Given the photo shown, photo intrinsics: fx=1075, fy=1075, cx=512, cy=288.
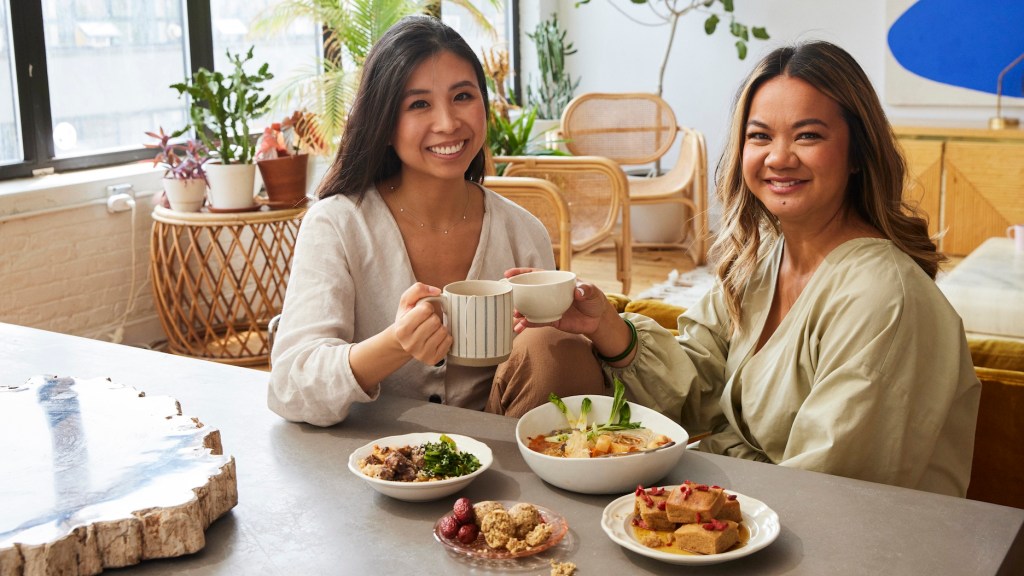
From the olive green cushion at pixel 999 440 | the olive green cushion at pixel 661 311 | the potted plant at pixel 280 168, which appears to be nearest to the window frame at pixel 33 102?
the potted plant at pixel 280 168

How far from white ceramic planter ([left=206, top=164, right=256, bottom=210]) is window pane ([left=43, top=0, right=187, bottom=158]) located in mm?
555

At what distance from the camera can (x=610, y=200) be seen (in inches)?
190

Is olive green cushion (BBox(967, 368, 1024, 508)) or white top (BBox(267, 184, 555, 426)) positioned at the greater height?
white top (BBox(267, 184, 555, 426))

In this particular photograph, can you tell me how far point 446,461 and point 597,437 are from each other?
0.20 meters

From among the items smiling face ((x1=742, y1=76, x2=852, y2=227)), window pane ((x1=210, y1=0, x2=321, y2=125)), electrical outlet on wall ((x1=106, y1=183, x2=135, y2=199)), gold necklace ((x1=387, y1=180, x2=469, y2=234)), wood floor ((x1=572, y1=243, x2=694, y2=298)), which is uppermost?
window pane ((x1=210, y1=0, x2=321, y2=125))

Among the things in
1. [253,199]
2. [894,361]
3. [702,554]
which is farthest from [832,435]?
[253,199]

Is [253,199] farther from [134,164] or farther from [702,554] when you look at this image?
[702,554]

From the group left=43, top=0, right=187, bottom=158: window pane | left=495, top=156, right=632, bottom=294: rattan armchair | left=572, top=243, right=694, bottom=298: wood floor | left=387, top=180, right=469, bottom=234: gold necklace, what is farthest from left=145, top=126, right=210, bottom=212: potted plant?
left=387, top=180, right=469, bottom=234: gold necklace

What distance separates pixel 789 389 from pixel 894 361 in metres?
0.18

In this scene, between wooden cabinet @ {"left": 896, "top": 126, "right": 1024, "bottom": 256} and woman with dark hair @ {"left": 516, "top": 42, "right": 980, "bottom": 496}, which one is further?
wooden cabinet @ {"left": 896, "top": 126, "right": 1024, "bottom": 256}

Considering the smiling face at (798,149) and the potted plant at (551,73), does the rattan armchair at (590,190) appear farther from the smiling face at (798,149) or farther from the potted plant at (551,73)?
the smiling face at (798,149)

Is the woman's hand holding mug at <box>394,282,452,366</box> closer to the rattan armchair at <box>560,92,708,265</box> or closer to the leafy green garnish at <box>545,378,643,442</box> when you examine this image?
the leafy green garnish at <box>545,378,643,442</box>

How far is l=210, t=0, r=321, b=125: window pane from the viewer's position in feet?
15.8

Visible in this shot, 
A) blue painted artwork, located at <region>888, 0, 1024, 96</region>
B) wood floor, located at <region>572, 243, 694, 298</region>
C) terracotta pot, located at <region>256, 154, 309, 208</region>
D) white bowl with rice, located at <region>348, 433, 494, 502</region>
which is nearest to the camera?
white bowl with rice, located at <region>348, 433, 494, 502</region>
